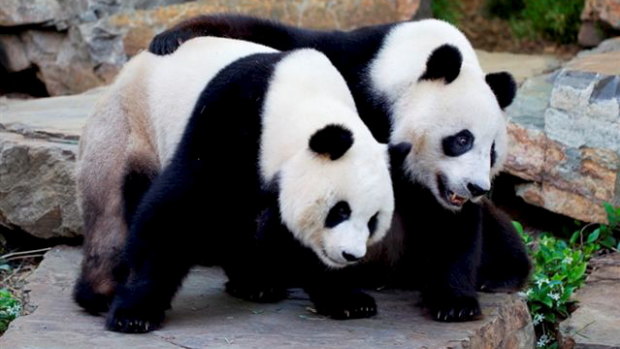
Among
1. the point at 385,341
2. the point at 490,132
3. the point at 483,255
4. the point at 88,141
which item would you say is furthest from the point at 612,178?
the point at 88,141

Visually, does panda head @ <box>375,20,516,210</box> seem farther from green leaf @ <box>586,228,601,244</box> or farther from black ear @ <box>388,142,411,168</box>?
green leaf @ <box>586,228,601,244</box>

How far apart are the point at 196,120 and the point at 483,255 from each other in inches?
68.5

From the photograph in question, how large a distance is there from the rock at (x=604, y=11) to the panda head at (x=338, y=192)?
4807mm

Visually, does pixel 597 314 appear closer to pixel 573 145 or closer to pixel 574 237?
pixel 574 237

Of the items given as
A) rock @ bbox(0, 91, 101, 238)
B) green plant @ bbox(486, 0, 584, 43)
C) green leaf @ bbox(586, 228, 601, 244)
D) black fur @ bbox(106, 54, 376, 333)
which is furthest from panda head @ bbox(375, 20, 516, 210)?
green plant @ bbox(486, 0, 584, 43)

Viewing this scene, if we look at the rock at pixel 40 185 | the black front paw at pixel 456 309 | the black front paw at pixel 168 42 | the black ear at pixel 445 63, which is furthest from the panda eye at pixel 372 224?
the rock at pixel 40 185

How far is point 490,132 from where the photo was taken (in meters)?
5.31

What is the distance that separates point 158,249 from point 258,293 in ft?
2.42

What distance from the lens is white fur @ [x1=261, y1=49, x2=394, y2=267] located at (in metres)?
4.78

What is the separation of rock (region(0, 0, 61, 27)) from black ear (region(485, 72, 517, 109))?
15.4ft

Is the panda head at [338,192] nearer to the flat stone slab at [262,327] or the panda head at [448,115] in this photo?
the flat stone slab at [262,327]

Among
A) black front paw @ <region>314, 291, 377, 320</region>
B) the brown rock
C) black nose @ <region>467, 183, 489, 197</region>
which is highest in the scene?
black nose @ <region>467, 183, 489, 197</region>

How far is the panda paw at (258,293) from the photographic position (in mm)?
5656

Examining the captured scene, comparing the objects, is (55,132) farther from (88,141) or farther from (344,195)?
(344,195)
